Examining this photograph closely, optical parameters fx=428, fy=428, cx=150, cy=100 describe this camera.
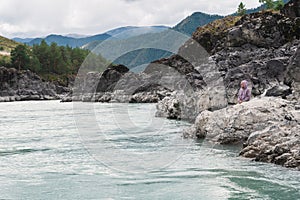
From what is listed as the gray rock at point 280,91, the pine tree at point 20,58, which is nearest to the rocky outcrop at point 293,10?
the gray rock at point 280,91

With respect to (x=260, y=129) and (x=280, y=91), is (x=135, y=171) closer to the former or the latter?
(x=260, y=129)

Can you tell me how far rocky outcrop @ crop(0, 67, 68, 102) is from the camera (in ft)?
352

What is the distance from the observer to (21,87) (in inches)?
4358

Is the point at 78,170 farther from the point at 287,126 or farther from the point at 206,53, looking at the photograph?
the point at 206,53

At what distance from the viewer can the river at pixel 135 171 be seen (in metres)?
12.3

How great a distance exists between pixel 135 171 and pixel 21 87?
101 meters

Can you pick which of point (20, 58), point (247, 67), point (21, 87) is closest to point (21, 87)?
point (21, 87)

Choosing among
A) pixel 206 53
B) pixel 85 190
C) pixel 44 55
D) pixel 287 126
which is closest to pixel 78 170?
pixel 85 190

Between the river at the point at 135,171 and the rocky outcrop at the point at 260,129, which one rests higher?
the rocky outcrop at the point at 260,129

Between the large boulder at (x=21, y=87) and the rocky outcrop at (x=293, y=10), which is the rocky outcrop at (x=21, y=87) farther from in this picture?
the rocky outcrop at (x=293, y=10)

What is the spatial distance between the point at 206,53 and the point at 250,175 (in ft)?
232

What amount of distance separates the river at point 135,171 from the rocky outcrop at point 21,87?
3398 inches

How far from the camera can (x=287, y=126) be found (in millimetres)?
16719

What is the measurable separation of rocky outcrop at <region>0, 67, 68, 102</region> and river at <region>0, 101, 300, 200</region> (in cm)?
8631
